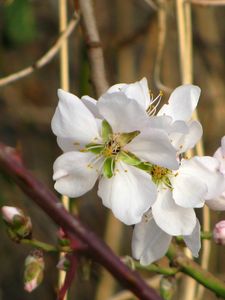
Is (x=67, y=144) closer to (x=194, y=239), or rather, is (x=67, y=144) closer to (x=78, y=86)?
(x=194, y=239)

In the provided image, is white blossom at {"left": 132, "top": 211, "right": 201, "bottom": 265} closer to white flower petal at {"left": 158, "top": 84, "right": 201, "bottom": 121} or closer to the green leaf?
white flower petal at {"left": 158, "top": 84, "right": 201, "bottom": 121}

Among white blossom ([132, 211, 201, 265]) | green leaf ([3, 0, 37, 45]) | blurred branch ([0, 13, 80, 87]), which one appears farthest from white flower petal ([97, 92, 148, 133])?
green leaf ([3, 0, 37, 45])

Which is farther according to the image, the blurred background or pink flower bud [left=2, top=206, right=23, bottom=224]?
the blurred background

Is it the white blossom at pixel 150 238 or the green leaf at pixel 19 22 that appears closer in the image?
the white blossom at pixel 150 238

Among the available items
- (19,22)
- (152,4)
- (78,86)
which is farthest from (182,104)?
(78,86)

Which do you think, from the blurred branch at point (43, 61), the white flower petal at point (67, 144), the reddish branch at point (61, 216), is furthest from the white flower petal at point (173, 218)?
the blurred branch at point (43, 61)

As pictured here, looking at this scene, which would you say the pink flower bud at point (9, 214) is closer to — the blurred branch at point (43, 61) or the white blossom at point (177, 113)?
the white blossom at point (177, 113)

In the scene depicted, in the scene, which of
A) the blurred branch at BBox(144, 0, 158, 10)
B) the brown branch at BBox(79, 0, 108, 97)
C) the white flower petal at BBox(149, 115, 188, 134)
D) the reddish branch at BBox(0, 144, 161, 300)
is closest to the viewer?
the reddish branch at BBox(0, 144, 161, 300)
